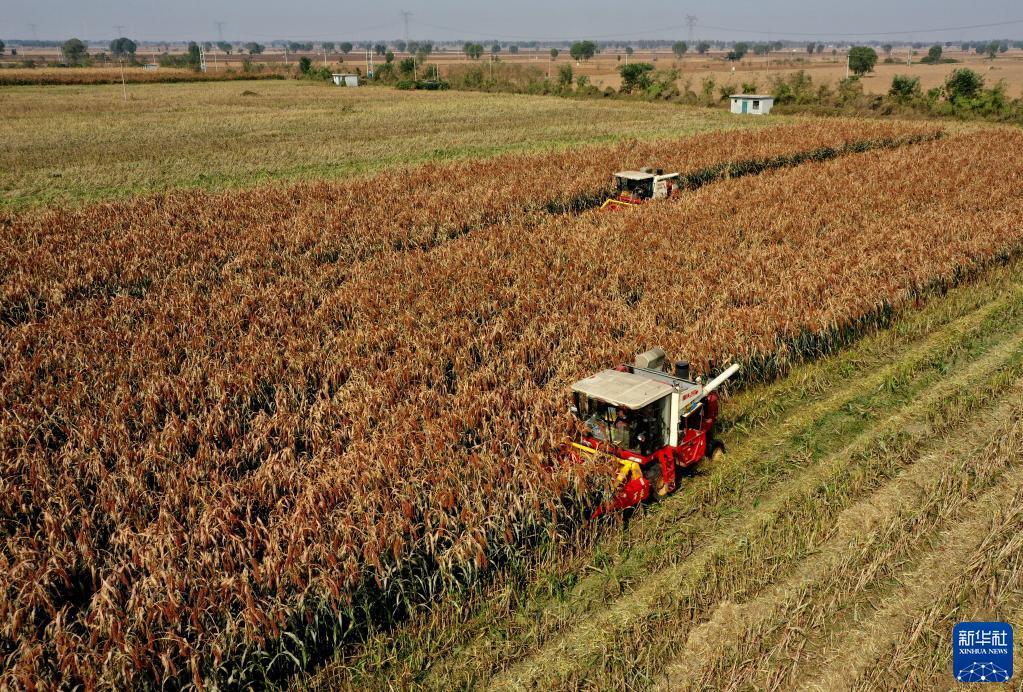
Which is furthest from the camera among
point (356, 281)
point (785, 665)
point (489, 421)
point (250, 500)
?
point (356, 281)

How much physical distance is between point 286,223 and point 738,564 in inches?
629

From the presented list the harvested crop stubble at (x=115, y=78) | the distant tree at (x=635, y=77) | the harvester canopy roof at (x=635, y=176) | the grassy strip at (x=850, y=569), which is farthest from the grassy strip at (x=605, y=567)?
the harvested crop stubble at (x=115, y=78)

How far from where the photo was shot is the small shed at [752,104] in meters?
51.9

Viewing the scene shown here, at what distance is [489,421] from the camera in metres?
9.40

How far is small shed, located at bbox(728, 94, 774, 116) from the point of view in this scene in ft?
170

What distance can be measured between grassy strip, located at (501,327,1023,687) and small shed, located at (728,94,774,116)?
46.2 m

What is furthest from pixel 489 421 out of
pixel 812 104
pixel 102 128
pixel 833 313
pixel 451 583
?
pixel 812 104

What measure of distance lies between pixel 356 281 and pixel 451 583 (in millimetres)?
9351

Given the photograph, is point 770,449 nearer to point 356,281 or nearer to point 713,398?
point 713,398

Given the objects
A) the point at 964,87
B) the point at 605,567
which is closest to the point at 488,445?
the point at 605,567

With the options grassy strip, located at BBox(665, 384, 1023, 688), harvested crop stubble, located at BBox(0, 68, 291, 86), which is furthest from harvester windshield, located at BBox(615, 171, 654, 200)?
harvested crop stubble, located at BBox(0, 68, 291, 86)

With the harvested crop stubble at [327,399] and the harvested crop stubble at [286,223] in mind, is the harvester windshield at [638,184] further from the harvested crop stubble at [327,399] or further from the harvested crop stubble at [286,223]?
the harvested crop stubble at [327,399]

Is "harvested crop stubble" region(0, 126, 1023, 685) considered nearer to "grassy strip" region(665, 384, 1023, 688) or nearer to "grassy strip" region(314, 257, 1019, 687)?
"grassy strip" region(314, 257, 1019, 687)

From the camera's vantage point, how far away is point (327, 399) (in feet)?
32.8
